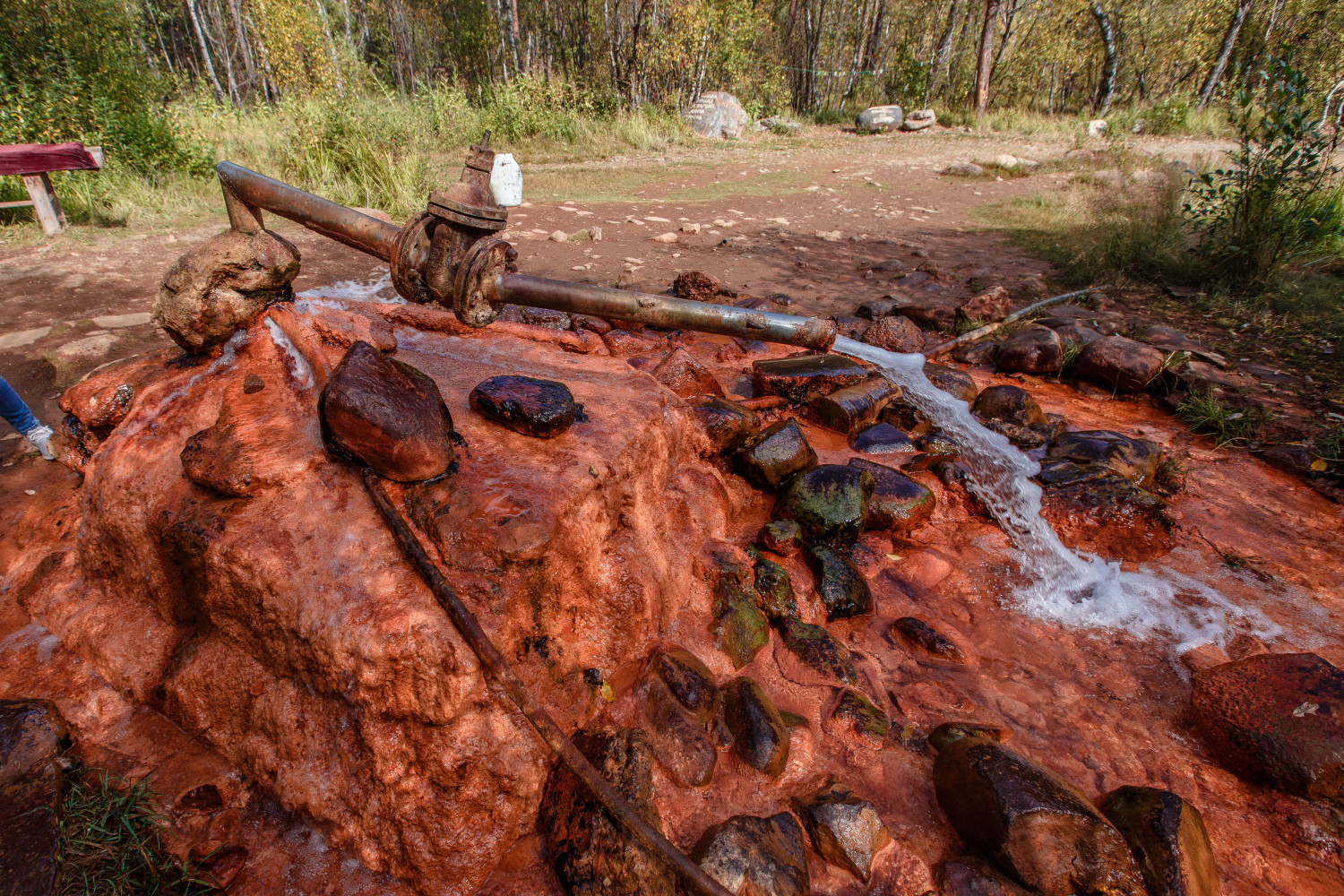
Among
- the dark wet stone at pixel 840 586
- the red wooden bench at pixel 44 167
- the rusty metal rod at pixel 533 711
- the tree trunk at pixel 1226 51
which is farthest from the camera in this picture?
the tree trunk at pixel 1226 51

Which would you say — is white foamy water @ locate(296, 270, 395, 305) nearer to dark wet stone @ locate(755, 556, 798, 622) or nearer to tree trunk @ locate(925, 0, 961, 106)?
dark wet stone @ locate(755, 556, 798, 622)

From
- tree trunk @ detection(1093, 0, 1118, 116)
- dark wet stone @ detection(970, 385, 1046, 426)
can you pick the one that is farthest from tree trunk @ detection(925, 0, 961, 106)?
dark wet stone @ detection(970, 385, 1046, 426)

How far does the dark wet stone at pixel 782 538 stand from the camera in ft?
8.38

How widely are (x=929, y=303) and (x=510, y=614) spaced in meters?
5.07

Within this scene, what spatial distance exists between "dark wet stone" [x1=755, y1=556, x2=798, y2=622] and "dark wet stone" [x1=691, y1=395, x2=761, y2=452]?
2.34 feet

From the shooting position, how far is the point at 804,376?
12.1ft

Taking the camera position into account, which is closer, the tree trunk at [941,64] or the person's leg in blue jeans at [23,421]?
the person's leg in blue jeans at [23,421]

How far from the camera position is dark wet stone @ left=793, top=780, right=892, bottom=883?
1.56 meters

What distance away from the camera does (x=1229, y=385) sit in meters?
4.02

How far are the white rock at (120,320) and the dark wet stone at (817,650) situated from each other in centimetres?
466

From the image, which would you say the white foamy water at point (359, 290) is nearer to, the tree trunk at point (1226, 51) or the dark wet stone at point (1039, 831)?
the dark wet stone at point (1039, 831)

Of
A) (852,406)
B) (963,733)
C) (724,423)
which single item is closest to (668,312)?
(724,423)

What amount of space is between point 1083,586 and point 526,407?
8.31ft

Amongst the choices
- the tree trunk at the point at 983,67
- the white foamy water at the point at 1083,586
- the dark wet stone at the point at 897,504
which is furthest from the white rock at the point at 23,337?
the tree trunk at the point at 983,67
